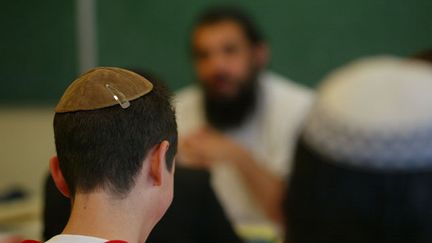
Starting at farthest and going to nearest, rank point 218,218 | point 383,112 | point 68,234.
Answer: point 218,218 < point 68,234 < point 383,112

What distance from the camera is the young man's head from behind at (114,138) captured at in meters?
0.90

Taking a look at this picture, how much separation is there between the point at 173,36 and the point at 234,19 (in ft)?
1.63

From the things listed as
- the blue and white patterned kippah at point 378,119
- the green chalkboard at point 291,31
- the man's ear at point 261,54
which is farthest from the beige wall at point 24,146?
the blue and white patterned kippah at point 378,119

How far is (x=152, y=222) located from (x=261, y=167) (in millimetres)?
1519

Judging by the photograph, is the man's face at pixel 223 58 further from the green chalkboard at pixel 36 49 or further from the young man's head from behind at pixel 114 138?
the young man's head from behind at pixel 114 138

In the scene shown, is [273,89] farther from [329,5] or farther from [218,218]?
[218,218]

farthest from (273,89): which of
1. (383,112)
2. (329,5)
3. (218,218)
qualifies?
(383,112)

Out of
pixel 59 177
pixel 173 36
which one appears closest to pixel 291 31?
pixel 173 36

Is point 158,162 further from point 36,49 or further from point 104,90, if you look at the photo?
point 36,49

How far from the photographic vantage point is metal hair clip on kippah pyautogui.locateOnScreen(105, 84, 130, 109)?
0.90 metres

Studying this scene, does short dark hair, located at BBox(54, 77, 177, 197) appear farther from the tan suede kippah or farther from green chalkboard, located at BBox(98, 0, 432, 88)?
green chalkboard, located at BBox(98, 0, 432, 88)

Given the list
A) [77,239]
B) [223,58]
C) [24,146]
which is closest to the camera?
[77,239]

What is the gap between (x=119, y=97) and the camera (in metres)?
0.90

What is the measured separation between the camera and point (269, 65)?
2.91 meters
